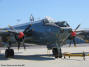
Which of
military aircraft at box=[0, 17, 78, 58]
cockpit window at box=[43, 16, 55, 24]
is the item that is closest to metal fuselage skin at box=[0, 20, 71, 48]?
military aircraft at box=[0, 17, 78, 58]

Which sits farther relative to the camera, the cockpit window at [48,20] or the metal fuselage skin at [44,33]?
the cockpit window at [48,20]

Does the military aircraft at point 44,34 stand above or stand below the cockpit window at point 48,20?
below

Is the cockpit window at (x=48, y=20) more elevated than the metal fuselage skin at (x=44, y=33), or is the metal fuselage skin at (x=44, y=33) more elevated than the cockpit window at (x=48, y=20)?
the cockpit window at (x=48, y=20)

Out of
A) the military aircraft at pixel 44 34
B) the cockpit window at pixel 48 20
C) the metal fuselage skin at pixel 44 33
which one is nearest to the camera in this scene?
the metal fuselage skin at pixel 44 33

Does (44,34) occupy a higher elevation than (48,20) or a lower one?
lower

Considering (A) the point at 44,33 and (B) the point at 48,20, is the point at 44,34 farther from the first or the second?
(B) the point at 48,20

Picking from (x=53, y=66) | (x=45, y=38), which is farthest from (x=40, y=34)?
(x=53, y=66)

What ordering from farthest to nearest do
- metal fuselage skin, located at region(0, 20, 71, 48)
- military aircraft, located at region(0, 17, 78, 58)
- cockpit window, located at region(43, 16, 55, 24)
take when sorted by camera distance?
1. cockpit window, located at region(43, 16, 55, 24)
2. military aircraft, located at region(0, 17, 78, 58)
3. metal fuselage skin, located at region(0, 20, 71, 48)

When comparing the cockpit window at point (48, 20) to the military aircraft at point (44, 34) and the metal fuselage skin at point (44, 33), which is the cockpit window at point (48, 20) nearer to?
the military aircraft at point (44, 34)

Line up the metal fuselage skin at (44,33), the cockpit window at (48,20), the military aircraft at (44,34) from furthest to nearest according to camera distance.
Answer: the cockpit window at (48,20) < the military aircraft at (44,34) < the metal fuselage skin at (44,33)

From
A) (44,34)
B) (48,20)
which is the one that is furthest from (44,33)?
(48,20)

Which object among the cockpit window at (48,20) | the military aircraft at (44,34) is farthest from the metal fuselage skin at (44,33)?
the cockpit window at (48,20)

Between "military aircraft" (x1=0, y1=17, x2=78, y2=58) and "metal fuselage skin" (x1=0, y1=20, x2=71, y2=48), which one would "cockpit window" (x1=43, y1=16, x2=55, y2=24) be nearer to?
"military aircraft" (x1=0, y1=17, x2=78, y2=58)

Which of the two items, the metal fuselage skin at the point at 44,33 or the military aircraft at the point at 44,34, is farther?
the military aircraft at the point at 44,34
